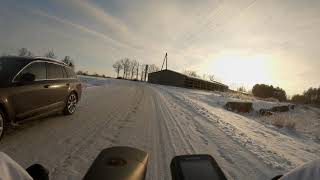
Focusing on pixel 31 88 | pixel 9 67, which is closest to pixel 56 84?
pixel 31 88

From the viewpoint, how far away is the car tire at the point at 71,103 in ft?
30.4

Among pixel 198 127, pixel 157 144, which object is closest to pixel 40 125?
pixel 157 144

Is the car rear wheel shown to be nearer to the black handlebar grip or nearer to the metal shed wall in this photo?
the black handlebar grip

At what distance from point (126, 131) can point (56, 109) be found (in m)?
2.47

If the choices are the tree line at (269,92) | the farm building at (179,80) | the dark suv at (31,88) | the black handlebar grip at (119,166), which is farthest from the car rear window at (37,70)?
the tree line at (269,92)

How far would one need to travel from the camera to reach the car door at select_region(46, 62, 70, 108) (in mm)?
8047

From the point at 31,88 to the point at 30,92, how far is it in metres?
0.12

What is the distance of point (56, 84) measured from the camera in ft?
27.6

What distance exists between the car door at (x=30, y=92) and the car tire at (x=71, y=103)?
1.59 meters

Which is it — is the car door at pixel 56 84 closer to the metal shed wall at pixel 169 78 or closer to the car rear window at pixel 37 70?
the car rear window at pixel 37 70

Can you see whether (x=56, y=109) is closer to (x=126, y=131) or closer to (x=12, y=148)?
(x=126, y=131)

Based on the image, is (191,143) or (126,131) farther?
(126,131)

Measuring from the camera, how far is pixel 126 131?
7398 millimetres

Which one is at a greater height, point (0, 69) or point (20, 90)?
point (0, 69)
